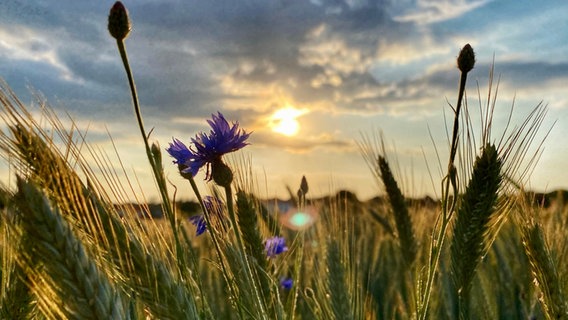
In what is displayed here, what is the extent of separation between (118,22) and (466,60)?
908 millimetres

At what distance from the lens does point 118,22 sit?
159cm

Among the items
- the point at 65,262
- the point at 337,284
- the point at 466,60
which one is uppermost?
the point at 466,60

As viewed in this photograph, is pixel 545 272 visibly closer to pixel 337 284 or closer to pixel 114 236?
pixel 337 284

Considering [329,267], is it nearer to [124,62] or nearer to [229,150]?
[229,150]

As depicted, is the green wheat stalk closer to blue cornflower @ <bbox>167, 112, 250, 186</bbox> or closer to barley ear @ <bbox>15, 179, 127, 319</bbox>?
barley ear @ <bbox>15, 179, 127, 319</bbox>

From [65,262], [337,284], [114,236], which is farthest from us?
[337,284]

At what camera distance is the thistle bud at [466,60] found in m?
1.88

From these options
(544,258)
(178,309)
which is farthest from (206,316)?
(544,258)

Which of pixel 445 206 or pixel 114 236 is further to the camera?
pixel 445 206

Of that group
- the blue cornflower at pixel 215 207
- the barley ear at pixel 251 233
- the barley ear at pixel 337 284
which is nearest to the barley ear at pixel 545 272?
the barley ear at pixel 337 284

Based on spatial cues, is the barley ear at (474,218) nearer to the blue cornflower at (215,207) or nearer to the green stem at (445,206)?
the green stem at (445,206)

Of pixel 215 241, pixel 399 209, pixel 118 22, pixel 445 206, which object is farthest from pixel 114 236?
pixel 399 209

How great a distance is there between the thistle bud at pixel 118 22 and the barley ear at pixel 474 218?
1.11m

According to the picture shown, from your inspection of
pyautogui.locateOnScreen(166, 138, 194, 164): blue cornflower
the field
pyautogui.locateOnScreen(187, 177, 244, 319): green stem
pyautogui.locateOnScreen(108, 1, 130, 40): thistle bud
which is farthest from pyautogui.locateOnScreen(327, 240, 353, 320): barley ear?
pyautogui.locateOnScreen(108, 1, 130, 40): thistle bud
